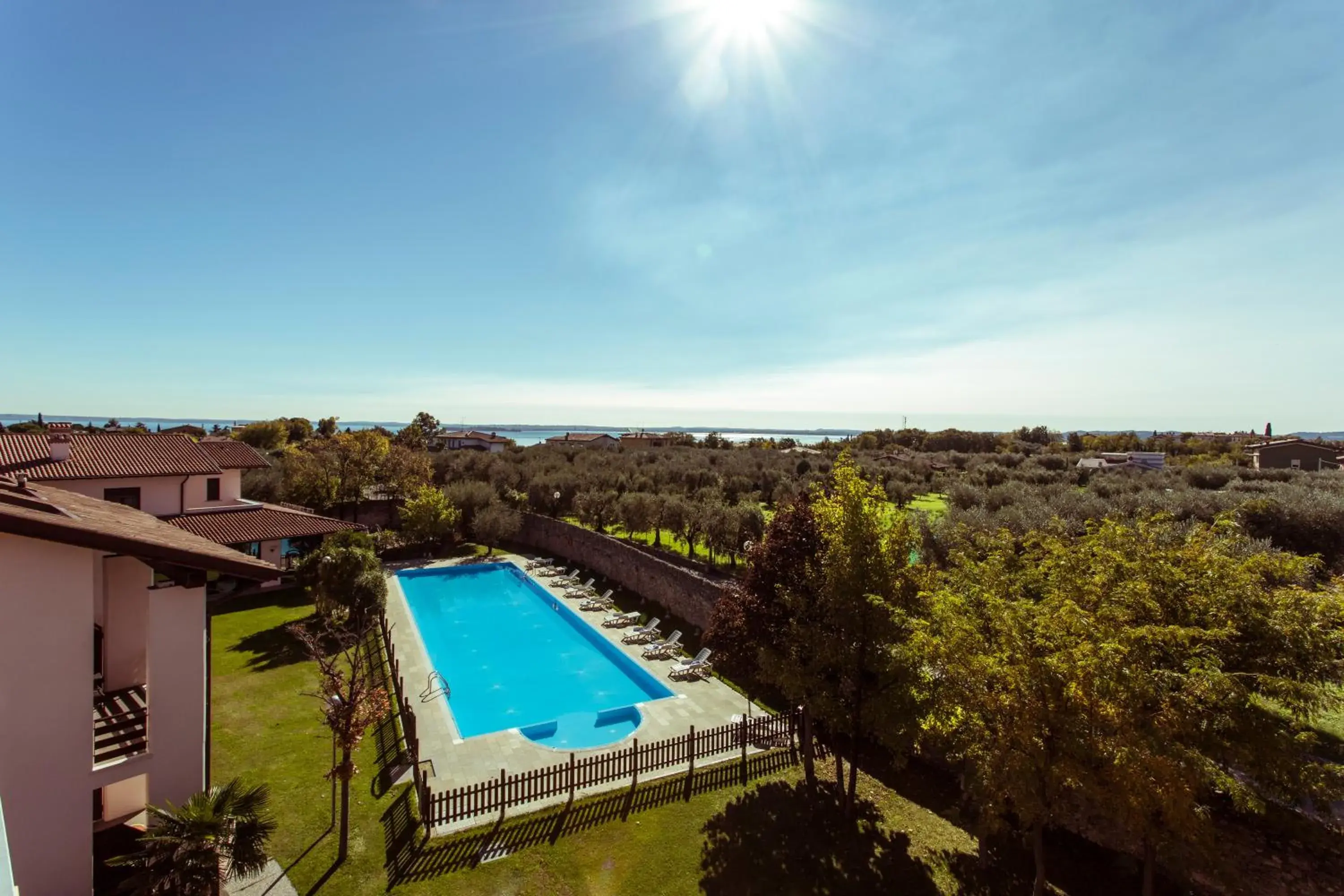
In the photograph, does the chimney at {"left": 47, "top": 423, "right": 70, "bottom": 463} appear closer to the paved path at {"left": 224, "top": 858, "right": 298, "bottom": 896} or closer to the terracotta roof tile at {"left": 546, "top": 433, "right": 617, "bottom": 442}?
the paved path at {"left": 224, "top": 858, "right": 298, "bottom": 896}

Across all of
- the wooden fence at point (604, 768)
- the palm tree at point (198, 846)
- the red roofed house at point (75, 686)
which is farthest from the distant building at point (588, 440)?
→ the palm tree at point (198, 846)

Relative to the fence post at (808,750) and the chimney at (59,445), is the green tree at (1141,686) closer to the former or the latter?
the fence post at (808,750)

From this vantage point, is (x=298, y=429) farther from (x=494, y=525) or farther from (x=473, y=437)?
(x=494, y=525)

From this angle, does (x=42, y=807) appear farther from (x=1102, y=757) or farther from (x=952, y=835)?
(x=952, y=835)

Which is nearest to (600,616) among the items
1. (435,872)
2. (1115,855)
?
(435,872)

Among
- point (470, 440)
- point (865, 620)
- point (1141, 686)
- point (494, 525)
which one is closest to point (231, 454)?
point (494, 525)
